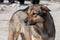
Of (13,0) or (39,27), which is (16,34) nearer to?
(39,27)

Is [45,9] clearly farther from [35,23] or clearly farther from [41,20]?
[35,23]

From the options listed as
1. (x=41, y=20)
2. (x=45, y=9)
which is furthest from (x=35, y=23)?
(x=45, y=9)

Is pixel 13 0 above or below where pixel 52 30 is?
below

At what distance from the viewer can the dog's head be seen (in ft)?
19.1

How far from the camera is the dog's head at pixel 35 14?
583 centimetres

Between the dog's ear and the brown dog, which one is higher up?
the dog's ear

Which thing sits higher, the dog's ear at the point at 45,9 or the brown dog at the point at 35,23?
the dog's ear at the point at 45,9

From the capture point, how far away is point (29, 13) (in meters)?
5.89

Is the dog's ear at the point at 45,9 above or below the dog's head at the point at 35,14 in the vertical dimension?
above

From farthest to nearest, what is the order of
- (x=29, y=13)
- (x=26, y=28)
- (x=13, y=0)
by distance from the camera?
1. (x=13, y=0)
2. (x=26, y=28)
3. (x=29, y=13)

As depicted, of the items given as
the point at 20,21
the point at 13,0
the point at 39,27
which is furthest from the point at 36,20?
the point at 13,0

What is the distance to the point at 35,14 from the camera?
19.2ft

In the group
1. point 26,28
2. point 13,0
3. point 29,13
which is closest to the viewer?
point 29,13

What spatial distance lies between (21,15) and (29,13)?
0.55 meters
